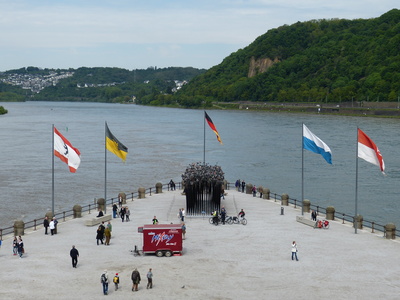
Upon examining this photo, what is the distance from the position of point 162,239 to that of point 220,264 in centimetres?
305

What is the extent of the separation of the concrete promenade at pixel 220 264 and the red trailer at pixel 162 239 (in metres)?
0.45

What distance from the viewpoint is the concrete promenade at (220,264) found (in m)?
21.7

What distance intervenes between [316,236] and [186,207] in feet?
28.5

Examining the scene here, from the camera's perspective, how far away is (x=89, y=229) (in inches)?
1256

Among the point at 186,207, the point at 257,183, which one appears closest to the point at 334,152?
the point at 257,183

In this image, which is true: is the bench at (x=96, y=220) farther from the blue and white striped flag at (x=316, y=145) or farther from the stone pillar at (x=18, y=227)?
the blue and white striped flag at (x=316, y=145)

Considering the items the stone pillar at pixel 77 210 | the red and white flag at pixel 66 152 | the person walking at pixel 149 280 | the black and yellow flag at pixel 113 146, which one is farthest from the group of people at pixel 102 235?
the black and yellow flag at pixel 113 146

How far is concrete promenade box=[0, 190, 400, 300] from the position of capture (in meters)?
21.7

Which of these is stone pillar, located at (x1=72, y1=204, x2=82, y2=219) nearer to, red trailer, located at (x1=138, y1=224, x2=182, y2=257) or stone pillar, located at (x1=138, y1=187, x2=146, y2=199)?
stone pillar, located at (x1=138, y1=187, x2=146, y2=199)

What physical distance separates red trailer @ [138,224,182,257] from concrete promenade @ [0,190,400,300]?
17.9 inches

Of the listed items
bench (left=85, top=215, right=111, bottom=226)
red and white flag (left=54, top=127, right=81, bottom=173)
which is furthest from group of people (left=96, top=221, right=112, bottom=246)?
red and white flag (left=54, top=127, right=81, bottom=173)

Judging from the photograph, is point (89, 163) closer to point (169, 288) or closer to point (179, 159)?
point (179, 159)

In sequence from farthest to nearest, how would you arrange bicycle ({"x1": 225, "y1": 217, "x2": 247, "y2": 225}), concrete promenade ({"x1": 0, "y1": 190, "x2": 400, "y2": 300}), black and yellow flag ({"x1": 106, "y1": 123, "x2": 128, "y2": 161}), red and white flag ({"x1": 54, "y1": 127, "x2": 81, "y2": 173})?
1. black and yellow flag ({"x1": 106, "y1": 123, "x2": 128, "y2": 161})
2. bicycle ({"x1": 225, "y1": 217, "x2": 247, "y2": 225})
3. red and white flag ({"x1": 54, "y1": 127, "x2": 81, "y2": 173})
4. concrete promenade ({"x1": 0, "y1": 190, "x2": 400, "y2": 300})

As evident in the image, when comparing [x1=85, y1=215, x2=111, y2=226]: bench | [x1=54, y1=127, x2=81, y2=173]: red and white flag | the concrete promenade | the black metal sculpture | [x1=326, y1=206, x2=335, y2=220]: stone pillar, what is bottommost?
the concrete promenade
